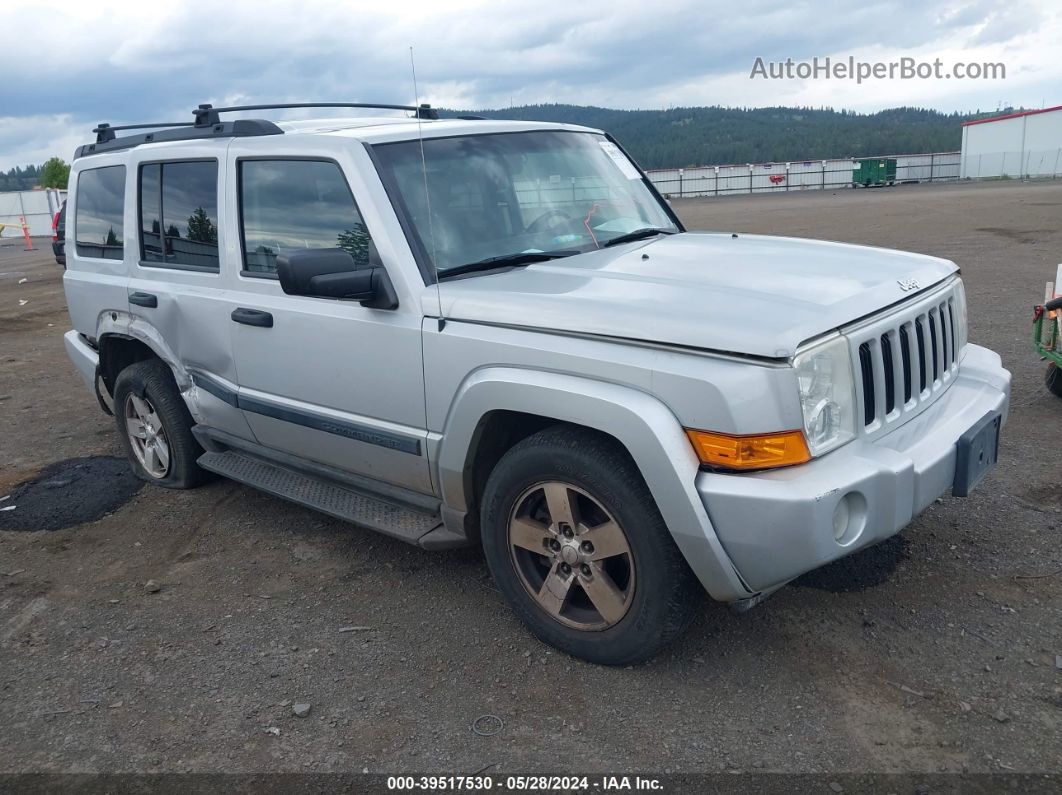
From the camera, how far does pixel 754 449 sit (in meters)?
2.66

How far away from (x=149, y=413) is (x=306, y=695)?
2636 millimetres

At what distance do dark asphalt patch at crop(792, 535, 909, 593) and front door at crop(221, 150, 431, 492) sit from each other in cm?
167

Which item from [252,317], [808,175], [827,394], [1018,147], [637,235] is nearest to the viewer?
[827,394]

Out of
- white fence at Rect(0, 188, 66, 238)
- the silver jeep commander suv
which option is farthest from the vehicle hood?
white fence at Rect(0, 188, 66, 238)

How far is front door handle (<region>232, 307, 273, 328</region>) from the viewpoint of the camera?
3.98 metres

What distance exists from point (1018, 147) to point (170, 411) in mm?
63890

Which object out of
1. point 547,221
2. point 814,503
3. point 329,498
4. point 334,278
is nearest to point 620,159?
point 547,221

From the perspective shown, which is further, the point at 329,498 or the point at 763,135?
the point at 763,135

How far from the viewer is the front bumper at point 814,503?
2.60 meters

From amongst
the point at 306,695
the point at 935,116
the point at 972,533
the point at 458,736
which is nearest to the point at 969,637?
the point at 972,533

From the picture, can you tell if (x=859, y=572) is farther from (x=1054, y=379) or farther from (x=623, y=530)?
(x=1054, y=379)

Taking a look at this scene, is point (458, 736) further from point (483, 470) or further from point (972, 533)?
point (972, 533)

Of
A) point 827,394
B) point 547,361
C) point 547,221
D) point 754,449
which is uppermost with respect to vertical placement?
point 547,221

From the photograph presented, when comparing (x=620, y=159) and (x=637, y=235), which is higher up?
(x=620, y=159)
